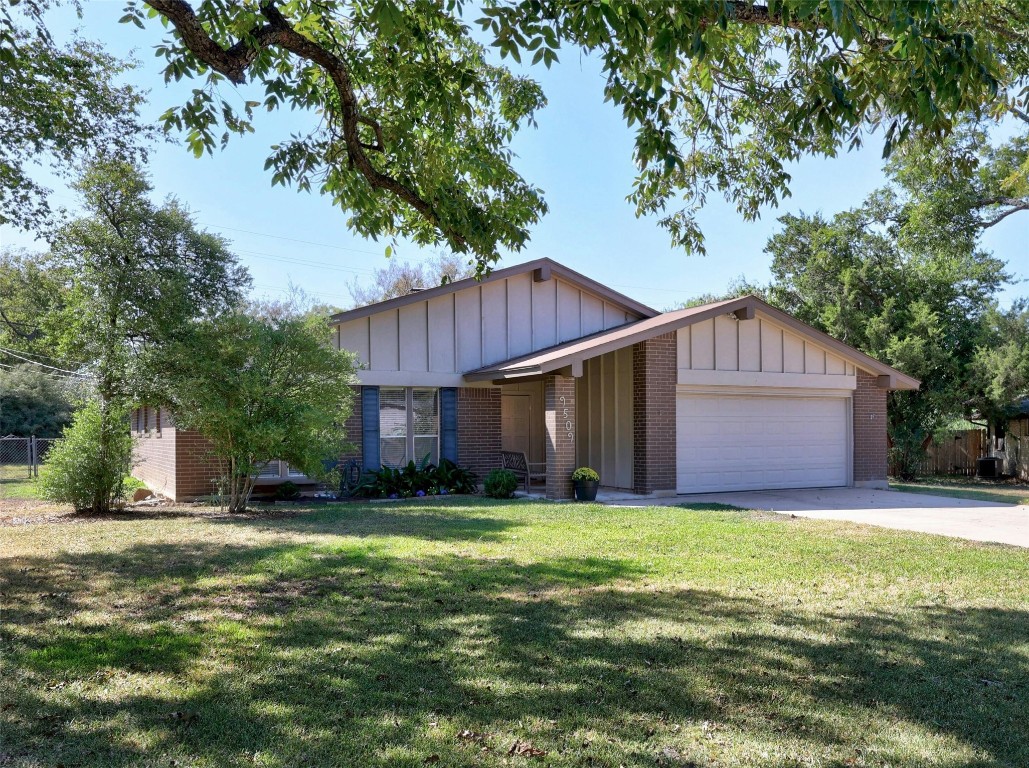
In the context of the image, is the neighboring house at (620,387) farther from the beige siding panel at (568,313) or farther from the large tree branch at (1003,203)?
the large tree branch at (1003,203)

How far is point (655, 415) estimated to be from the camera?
14.6 meters

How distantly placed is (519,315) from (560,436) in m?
4.13

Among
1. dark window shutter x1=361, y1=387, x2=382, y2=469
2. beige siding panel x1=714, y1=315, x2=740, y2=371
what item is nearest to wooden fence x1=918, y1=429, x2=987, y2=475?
beige siding panel x1=714, y1=315, x2=740, y2=371

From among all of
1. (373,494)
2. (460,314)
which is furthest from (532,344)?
(373,494)

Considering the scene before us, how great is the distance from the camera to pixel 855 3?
4.59 meters

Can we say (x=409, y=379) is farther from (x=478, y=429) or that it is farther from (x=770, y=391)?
(x=770, y=391)

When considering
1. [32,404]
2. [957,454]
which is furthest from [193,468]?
[32,404]

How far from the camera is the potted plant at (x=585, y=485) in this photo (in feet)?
45.4

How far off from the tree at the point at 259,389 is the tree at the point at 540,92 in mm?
2881

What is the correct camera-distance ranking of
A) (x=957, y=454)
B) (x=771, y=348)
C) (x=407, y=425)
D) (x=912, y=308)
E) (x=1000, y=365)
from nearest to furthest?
(x=407, y=425), (x=771, y=348), (x=1000, y=365), (x=912, y=308), (x=957, y=454)

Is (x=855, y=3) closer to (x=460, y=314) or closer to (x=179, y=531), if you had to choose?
(x=179, y=531)

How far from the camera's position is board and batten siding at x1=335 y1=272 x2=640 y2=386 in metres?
15.0

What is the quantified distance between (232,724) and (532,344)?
13.9 meters

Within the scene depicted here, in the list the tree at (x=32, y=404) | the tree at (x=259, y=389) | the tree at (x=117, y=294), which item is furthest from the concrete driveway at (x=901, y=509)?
the tree at (x=32, y=404)
